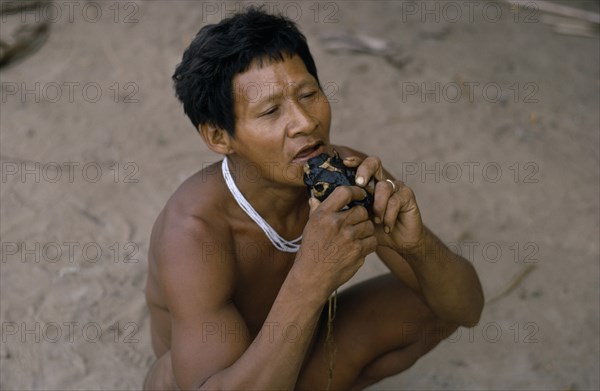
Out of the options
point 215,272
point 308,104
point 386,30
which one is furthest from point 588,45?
point 215,272

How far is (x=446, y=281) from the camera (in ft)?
8.85

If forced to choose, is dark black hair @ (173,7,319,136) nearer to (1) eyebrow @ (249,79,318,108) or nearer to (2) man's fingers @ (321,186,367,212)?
(1) eyebrow @ (249,79,318,108)

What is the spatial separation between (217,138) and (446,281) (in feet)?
2.97

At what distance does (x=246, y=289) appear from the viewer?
2.84 metres

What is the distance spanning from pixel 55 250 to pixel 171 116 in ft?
4.29

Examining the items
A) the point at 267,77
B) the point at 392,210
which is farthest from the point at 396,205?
the point at 267,77

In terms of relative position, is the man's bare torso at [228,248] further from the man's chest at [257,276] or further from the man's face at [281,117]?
the man's face at [281,117]

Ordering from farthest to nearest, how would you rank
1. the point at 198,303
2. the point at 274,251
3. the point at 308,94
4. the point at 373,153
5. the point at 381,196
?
the point at 373,153 → the point at 274,251 → the point at 308,94 → the point at 198,303 → the point at 381,196

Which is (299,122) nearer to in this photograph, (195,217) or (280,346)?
(195,217)

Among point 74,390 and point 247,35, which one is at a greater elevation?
point 247,35

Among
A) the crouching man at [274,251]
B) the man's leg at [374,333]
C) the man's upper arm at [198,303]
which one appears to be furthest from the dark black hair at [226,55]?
the man's leg at [374,333]

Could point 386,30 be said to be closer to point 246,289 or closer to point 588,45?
point 588,45

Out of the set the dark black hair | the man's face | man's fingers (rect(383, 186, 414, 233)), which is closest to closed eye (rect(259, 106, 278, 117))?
the man's face

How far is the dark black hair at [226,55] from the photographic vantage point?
2518 mm
